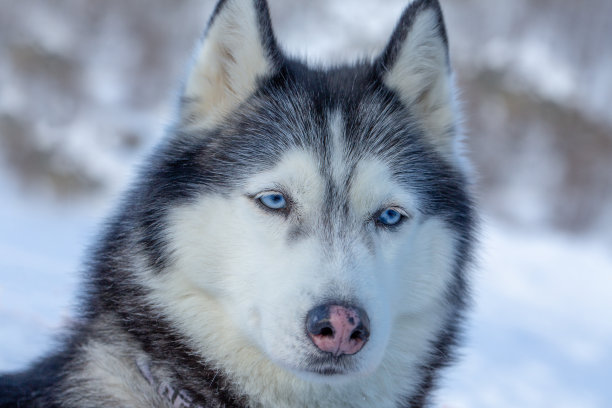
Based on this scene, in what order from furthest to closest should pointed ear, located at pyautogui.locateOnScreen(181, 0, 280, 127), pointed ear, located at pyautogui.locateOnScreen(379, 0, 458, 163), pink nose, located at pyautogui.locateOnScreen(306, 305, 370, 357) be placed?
1. pointed ear, located at pyautogui.locateOnScreen(379, 0, 458, 163)
2. pointed ear, located at pyautogui.locateOnScreen(181, 0, 280, 127)
3. pink nose, located at pyautogui.locateOnScreen(306, 305, 370, 357)

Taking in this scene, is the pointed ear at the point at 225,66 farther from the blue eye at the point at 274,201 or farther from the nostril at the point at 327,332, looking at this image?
the nostril at the point at 327,332

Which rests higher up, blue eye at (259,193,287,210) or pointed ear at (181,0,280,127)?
pointed ear at (181,0,280,127)

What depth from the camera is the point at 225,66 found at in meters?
2.70

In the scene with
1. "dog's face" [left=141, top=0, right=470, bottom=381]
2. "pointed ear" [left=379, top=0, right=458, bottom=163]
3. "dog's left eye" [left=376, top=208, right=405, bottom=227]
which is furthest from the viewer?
"pointed ear" [left=379, top=0, right=458, bottom=163]

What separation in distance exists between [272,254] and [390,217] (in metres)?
0.52

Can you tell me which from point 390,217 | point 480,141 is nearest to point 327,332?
point 390,217

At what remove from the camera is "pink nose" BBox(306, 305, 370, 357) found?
2045mm

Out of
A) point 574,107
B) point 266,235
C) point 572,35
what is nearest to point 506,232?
point 574,107

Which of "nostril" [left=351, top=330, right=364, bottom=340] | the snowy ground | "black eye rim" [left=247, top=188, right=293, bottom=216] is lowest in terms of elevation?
the snowy ground

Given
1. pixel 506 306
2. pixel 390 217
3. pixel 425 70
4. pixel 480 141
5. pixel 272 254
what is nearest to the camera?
pixel 272 254

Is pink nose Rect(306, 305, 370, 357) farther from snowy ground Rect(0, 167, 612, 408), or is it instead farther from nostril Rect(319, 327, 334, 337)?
snowy ground Rect(0, 167, 612, 408)

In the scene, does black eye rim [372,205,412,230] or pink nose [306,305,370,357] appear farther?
black eye rim [372,205,412,230]

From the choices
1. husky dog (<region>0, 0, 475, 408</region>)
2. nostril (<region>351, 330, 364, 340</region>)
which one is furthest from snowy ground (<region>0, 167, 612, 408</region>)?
nostril (<region>351, 330, 364, 340</region>)

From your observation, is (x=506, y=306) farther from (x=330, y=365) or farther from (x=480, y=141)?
Result: (x=330, y=365)
